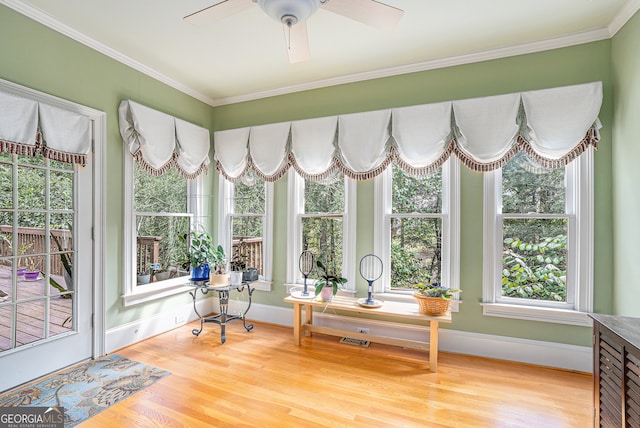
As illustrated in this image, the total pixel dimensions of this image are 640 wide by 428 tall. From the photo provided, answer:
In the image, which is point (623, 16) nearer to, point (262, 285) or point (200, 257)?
point (262, 285)

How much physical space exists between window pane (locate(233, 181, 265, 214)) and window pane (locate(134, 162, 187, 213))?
63 cm

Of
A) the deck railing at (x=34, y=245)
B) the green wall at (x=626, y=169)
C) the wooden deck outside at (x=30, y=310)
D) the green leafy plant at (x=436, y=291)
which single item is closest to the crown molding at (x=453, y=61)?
the green wall at (x=626, y=169)

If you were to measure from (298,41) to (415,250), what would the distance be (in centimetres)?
223

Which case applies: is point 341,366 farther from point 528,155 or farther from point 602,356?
point 528,155

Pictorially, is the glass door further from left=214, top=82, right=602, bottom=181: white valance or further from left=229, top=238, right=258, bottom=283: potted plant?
left=214, top=82, right=602, bottom=181: white valance

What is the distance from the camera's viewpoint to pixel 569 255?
9.24 ft

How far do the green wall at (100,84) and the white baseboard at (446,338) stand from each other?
0.44 feet

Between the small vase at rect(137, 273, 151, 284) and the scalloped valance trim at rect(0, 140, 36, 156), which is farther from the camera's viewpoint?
the small vase at rect(137, 273, 151, 284)

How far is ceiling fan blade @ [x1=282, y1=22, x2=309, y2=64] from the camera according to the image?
1936 mm

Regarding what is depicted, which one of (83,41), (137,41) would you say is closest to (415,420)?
(137,41)

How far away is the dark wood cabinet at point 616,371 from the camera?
138cm

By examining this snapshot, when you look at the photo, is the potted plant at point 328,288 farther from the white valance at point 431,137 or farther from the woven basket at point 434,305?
the white valance at point 431,137

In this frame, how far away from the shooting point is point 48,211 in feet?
8.51

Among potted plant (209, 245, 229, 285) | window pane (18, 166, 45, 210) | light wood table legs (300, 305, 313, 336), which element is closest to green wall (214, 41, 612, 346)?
light wood table legs (300, 305, 313, 336)
